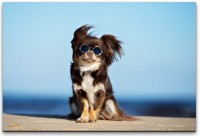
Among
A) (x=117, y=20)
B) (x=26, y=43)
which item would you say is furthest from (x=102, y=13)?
(x=26, y=43)

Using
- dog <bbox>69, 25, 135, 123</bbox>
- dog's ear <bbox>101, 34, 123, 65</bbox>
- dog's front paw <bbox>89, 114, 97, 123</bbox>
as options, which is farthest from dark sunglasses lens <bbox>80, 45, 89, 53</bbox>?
dog's front paw <bbox>89, 114, 97, 123</bbox>

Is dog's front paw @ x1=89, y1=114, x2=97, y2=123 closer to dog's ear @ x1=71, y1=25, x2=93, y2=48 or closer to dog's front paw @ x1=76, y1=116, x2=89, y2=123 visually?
dog's front paw @ x1=76, y1=116, x2=89, y2=123

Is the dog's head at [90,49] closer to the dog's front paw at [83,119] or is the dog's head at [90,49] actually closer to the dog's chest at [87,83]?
the dog's chest at [87,83]

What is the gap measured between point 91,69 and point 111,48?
0.25 m

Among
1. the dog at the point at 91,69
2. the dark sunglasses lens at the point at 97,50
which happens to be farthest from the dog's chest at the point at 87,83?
the dark sunglasses lens at the point at 97,50

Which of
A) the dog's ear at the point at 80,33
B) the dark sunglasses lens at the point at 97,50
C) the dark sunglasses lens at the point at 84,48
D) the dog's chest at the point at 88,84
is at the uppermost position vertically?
the dog's ear at the point at 80,33

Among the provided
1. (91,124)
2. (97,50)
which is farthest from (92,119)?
(97,50)

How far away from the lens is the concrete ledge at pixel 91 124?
749 centimetres

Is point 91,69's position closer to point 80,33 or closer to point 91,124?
point 80,33

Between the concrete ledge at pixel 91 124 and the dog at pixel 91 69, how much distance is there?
10 centimetres

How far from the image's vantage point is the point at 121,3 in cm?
761

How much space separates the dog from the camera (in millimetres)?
7566

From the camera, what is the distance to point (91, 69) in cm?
757

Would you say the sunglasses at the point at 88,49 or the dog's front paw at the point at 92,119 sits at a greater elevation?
the sunglasses at the point at 88,49
